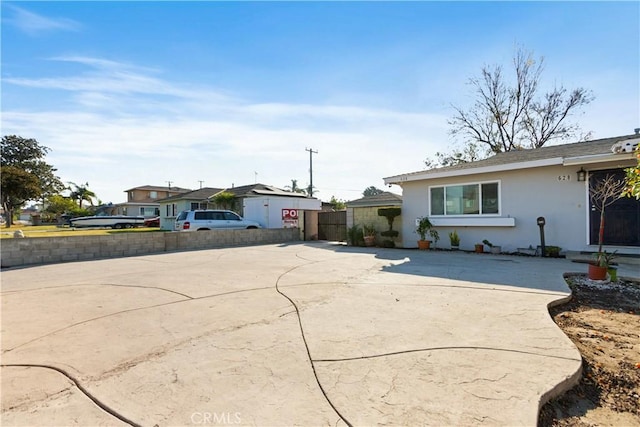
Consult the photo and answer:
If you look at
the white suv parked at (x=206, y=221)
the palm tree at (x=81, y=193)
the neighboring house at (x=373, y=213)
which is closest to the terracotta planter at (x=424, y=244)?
the neighboring house at (x=373, y=213)

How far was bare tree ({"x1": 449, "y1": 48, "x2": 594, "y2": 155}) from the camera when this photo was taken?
21484 mm

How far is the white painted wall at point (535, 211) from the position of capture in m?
8.58

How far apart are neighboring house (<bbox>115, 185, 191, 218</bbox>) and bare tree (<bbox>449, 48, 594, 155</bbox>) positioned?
3681 cm

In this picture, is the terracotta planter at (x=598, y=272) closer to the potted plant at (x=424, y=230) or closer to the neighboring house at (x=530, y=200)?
the neighboring house at (x=530, y=200)

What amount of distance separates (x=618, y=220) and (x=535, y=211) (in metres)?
1.80

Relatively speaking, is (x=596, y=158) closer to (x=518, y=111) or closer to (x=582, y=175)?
(x=582, y=175)

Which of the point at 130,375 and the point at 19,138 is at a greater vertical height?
the point at 19,138

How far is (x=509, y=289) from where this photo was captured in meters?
5.05

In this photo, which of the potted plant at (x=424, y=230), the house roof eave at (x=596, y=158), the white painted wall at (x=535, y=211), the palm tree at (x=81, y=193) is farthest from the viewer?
the palm tree at (x=81, y=193)

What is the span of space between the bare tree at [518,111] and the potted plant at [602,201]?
656 inches

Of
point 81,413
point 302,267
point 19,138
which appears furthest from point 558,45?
point 19,138

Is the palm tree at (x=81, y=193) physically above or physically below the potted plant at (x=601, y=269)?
above

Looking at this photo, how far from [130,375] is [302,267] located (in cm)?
528

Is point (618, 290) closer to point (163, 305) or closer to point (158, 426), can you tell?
point (158, 426)
